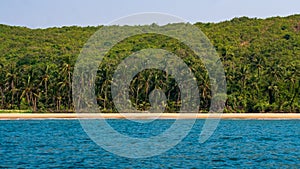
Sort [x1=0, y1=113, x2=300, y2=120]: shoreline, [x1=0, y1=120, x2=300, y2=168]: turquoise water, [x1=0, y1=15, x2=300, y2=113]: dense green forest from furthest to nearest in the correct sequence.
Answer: [x1=0, y1=15, x2=300, y2=113]: dense green forest
[x1=0, y1=113, x2=300, y2=120]: shoreline
[x1=0, y1=120, x2=300, y2=168]: turquoise water

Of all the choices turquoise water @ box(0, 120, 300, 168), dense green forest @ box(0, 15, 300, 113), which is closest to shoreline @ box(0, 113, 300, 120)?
dense green forest @ box(0, 15, 300, 113)

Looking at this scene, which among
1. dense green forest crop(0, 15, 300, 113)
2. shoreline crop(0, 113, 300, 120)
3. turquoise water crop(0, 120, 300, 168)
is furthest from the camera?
dense green forest crop(0, 15, 300, 113)

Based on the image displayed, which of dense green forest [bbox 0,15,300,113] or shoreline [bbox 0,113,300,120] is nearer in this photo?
shoreline [bbox 0,113,300,120]

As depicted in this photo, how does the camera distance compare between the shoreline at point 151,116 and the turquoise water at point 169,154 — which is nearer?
the turquoise water at point 169,154

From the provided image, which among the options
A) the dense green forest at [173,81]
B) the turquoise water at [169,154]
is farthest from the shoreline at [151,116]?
the turquoise water at [169,154]

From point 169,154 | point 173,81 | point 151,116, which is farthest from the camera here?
point 173,81

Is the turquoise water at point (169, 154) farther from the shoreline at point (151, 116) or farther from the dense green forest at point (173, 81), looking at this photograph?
the dense green forest at point (173, 81)

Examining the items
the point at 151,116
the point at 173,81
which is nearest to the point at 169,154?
the point at 151,116

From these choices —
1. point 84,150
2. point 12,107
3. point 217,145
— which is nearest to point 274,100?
point 12,107

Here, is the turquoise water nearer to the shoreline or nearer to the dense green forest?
the shoreline

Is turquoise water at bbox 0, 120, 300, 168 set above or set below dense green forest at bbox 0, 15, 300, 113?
below

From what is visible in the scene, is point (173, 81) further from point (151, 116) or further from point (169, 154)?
point (169, 154)

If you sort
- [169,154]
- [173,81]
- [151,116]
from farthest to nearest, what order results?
[173,81], [151,116], [169,154]
